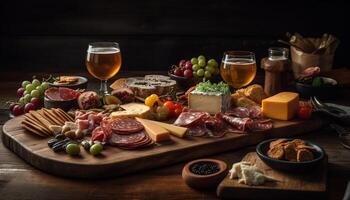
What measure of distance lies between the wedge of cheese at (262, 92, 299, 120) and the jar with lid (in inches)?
11.9

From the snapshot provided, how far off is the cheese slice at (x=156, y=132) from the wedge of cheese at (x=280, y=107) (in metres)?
0.43

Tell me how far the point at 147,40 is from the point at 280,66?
1.18 metres

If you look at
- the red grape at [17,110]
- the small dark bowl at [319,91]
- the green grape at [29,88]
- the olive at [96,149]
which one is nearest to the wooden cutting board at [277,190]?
the olive at [96,149]

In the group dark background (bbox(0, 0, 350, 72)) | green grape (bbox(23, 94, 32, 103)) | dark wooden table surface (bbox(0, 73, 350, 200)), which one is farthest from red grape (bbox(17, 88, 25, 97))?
dark background (bbox(0, 0, 350, 72))

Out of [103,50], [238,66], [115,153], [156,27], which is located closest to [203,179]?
[115,153]

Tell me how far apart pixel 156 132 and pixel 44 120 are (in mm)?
394

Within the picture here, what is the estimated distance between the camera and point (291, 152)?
1550 millimetres

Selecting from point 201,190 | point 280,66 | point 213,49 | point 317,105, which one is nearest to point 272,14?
point 213,49

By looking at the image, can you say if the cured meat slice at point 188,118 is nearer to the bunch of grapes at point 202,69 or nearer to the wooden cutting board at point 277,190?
the wooden cutting board at point 277,190

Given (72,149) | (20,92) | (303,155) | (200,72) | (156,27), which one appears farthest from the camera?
(156,27)

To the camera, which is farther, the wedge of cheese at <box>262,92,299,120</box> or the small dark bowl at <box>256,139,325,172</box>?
the wedge of cheese at <box>262,92,299,120</box>

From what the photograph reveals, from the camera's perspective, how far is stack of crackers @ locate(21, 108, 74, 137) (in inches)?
72.5

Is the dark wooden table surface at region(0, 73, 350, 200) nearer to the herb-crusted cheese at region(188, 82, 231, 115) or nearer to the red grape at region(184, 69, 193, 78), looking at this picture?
the herb-crusted cheese at region(188, 82, 231, 115)

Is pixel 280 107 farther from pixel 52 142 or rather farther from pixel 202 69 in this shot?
pixel 52 142
